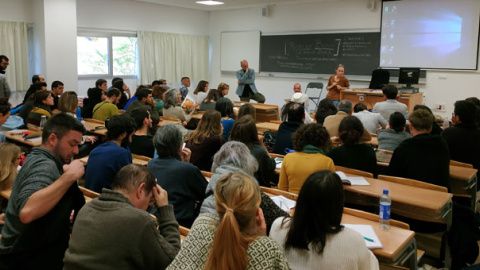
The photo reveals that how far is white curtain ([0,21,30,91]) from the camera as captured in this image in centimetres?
905

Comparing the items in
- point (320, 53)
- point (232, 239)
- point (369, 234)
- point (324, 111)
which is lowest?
point (369, 234)

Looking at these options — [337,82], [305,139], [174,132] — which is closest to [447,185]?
[305,139]

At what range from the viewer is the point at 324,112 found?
6.49 m

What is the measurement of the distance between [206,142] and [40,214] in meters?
2.23

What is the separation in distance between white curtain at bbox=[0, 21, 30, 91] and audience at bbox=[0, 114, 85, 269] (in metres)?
7.95

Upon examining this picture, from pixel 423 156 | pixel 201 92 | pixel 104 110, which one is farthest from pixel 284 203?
pixel 201 92

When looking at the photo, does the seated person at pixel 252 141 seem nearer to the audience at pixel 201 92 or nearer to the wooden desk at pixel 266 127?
the wooden desk at pixel 266 127

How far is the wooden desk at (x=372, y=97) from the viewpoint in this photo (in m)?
9.01

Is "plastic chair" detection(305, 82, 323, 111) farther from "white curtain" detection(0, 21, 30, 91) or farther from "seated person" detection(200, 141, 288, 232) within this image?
"seated person" detection(200, 141, 288, 232)

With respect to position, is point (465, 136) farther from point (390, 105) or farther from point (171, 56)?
point (171, 56)

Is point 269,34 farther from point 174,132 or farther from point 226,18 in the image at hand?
point 174,132

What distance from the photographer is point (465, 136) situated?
4.60m

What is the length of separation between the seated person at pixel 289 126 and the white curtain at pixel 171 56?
25.0ft

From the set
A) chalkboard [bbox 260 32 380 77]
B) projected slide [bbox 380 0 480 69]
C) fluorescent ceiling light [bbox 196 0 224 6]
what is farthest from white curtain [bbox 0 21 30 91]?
projected slide [bbox 380 0 480 69]
